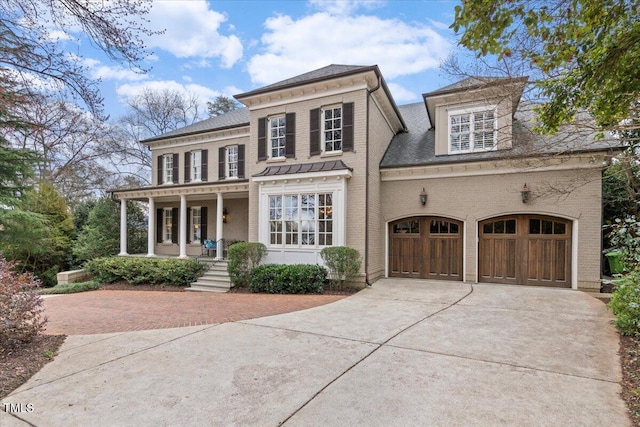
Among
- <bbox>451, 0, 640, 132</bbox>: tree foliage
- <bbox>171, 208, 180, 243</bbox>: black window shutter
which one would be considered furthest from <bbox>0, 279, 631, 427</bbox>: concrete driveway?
<bbox>171, 208, 180, 243</bbox>: black window shutter

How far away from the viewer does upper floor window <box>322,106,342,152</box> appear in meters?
11.0

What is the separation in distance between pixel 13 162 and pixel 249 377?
12.4 metres

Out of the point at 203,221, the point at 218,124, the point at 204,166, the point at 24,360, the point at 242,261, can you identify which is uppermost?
the point at 218,124

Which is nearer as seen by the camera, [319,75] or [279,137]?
[319,75]

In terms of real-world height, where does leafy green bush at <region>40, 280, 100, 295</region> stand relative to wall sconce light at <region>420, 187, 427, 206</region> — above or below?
below

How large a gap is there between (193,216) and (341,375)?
1439 centimetres

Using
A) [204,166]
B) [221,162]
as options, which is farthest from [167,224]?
[221,162]

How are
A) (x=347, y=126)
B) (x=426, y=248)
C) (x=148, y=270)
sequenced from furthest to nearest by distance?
(x=148, y=270) < (x=426, y=248) < (x=347, y=126)

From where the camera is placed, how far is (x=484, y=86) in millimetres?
6699

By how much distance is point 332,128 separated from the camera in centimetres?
1109

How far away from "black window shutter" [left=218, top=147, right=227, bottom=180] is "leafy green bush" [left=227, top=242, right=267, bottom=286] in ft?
18.2

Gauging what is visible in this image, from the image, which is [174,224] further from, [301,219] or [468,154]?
[468,154]

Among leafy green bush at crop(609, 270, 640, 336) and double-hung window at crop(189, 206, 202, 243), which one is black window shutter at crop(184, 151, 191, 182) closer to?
double-hung window at crop(189, 206, 202, 243)

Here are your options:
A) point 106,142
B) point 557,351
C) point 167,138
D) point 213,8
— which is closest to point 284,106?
point 213,8
